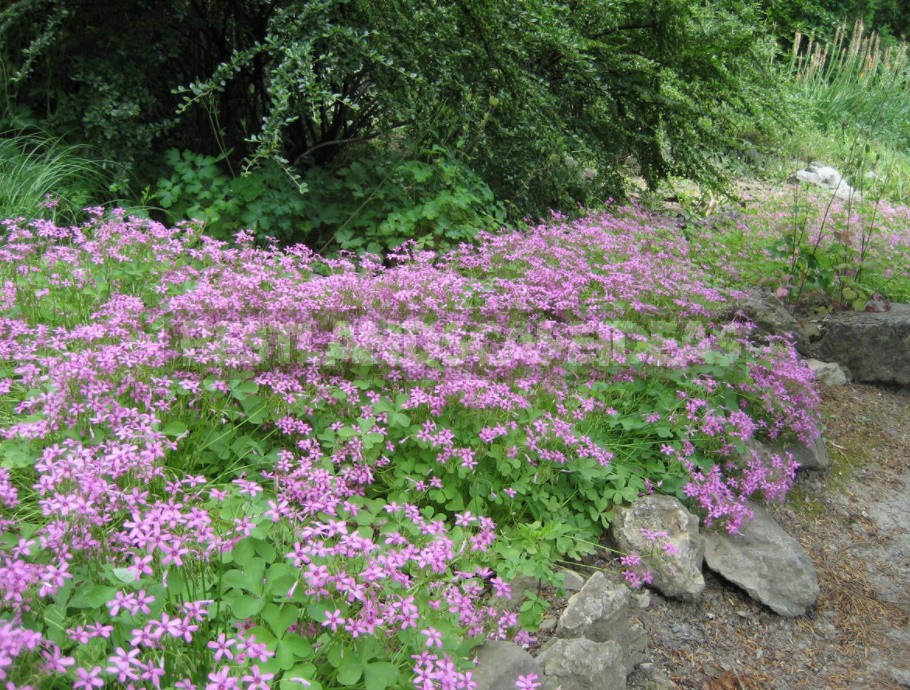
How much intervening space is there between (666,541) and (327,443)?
1.54m

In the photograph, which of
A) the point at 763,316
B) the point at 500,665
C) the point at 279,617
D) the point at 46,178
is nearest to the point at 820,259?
the point at 763,316

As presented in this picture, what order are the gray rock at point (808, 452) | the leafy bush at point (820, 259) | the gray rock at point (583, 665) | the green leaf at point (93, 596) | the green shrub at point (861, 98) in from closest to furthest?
the green leaf at point (93, 596) < the gray rock at point (583, 665) < the gray rock at point (808, 452) < the leafy bush at point (820, 259) < the green shrub at point (861, 98)

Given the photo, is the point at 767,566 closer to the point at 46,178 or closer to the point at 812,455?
the point at 812,455

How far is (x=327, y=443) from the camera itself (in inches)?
107

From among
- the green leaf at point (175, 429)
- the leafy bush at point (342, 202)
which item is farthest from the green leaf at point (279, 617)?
the leafy bush at point (342, 202)

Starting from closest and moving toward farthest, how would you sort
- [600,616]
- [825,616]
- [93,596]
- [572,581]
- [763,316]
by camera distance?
[93,596] < [600,616] < [572,581] < [825,616] < [763,316]

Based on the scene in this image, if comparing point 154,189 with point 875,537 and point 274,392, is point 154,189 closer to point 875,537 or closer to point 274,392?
point 274,392

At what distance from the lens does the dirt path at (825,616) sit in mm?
2871

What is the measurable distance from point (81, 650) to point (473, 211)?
4313 millimetres

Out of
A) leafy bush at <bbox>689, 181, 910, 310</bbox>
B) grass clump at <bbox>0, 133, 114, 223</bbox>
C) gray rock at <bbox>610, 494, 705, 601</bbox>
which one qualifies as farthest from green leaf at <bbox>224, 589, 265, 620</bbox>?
leafy bush at <bbox>689, 181, 910, 310</bbox>

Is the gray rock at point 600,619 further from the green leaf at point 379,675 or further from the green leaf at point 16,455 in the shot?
the green leaf at point 16,455

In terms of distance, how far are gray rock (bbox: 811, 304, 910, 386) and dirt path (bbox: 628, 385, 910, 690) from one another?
1187 mm

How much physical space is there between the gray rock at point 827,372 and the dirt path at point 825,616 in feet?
3.03

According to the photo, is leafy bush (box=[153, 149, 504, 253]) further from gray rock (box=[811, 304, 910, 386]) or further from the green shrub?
the green shrub
